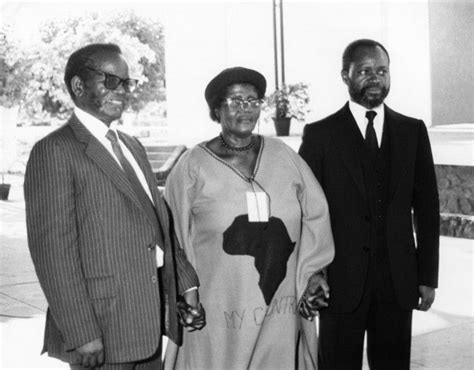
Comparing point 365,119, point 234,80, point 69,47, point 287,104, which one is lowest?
point 365,119

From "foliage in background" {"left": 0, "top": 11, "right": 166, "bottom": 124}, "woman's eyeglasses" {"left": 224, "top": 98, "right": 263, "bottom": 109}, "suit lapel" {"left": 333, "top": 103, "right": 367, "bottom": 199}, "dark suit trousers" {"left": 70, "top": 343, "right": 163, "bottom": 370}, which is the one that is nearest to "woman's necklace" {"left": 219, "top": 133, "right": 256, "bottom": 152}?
"woman's eyeglasses" {"left": 224, "top": 98, "right": 263, "bottom": 109}

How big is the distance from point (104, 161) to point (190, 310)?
2.57 ft

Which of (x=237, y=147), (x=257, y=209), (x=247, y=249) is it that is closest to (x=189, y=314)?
(x=247, y=249)

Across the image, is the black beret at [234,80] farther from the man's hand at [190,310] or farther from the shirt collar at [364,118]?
the man's hand at [190,310]

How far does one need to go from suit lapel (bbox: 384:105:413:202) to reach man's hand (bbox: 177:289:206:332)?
972 mm

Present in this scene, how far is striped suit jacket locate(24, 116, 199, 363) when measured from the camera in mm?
2338

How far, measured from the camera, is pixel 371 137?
3.22m

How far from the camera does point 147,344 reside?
2525mm

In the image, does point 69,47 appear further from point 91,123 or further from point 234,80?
point 91,123

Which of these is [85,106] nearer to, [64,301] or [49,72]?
[64,301]

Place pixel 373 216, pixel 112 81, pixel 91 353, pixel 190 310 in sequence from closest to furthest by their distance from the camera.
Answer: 1. pixel 91 353
2. pixel 112 81
3. pixel 190 310
4. pixel 373 216

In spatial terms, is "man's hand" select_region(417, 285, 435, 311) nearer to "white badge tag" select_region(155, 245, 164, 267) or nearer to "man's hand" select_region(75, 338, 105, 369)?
"white badge tag" select_region(155, 245, 164, 267)

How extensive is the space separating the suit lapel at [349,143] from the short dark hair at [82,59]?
1.15m

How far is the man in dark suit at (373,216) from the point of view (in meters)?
3.17
